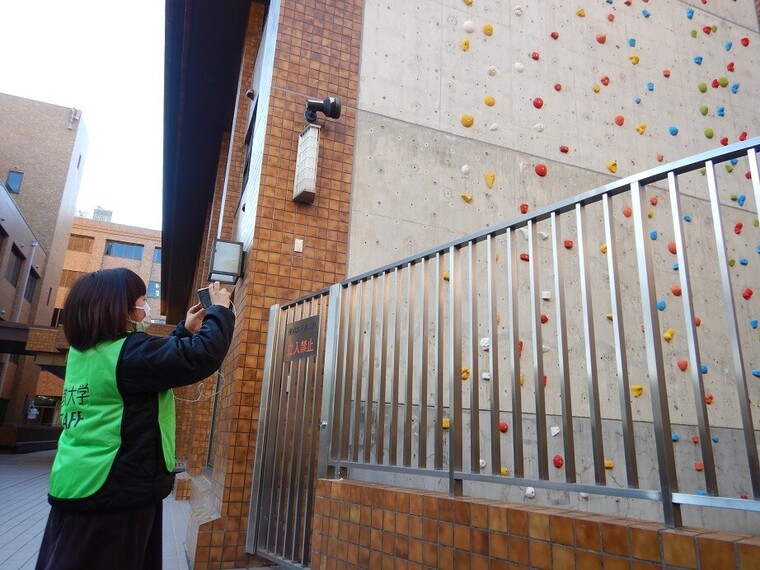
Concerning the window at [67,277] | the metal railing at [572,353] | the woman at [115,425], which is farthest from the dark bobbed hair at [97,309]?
the window at [67,277]

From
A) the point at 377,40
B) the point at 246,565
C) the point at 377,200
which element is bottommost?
the point at 246,565

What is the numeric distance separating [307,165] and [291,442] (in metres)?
2.22

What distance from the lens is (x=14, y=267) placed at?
24297 millimetres

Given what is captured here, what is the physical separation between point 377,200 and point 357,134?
2.09ft

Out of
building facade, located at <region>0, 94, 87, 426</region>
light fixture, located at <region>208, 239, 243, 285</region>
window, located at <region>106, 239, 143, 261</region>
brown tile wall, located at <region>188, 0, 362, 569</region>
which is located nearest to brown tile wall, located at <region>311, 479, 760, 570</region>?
brown tile wall, located at <region>188, 0, 362, 569</region>

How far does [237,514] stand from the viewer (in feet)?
13.0

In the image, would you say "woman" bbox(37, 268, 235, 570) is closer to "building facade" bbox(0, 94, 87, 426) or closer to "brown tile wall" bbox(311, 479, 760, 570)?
"brown tile wall" bbox(311, 479, 760, 570)

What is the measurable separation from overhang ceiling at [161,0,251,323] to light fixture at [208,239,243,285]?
4043 millimetres

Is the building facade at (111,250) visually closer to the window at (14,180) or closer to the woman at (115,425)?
the window at (14,180)

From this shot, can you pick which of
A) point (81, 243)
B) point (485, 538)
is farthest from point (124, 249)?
point (485, 538)

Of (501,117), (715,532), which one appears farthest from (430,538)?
(501,117)

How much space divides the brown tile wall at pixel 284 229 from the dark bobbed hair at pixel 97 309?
2.32m

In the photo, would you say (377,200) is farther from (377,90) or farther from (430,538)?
(430,538)

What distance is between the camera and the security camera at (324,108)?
15.3 ft
